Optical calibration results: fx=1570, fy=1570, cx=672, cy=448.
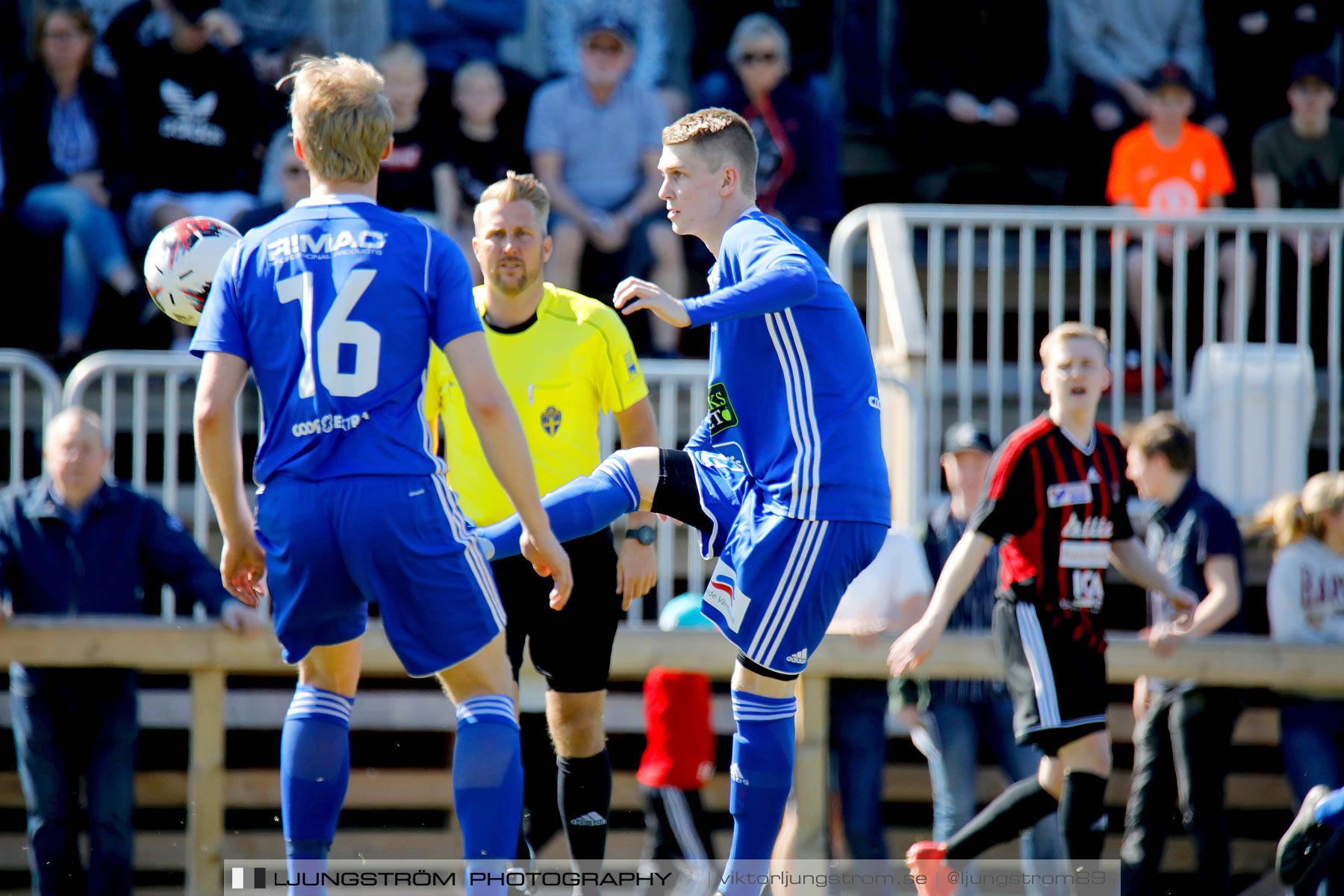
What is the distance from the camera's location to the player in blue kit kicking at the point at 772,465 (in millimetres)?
4148

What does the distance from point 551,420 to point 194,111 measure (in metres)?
4.66

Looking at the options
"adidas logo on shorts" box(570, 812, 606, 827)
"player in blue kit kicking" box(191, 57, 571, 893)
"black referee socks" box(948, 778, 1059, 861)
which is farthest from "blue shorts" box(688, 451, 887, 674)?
"black referee socks" box(948, 778, 1059, 861)

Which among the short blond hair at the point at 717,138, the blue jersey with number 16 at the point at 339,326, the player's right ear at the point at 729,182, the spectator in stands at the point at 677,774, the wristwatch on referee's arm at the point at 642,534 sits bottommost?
the spectator in stands at the point at 677,774

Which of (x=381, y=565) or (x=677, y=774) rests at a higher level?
(x=381, y=565)

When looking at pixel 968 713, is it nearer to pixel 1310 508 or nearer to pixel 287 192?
pixel 1310 508

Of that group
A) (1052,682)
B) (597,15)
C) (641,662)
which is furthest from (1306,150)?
(641,662)

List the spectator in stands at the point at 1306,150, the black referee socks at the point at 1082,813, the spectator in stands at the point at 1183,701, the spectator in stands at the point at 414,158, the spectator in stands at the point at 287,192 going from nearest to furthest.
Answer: the black referee socks at the point at 1082,813
the spectator in stands at the point at 1183,701
the spectator in stands at the point at 287,192
the spectator in stands at the point at 414,158
the spectator in stands at the point at 1306,150

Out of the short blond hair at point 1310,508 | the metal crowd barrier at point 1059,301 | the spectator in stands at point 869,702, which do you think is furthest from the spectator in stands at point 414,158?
the short blond hair at point 1310,508

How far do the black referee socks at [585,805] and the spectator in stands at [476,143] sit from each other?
416cm

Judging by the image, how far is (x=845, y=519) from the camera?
4.16m

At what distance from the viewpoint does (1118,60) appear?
10094 millimetres

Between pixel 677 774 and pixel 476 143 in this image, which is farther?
pixel 476 143

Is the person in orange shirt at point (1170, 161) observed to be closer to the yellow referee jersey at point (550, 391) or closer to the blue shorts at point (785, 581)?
the yellow referee jersey at point (550, 391)

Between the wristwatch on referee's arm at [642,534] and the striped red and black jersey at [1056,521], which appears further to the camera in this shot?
the striped red and black jersey at [1056,521]
